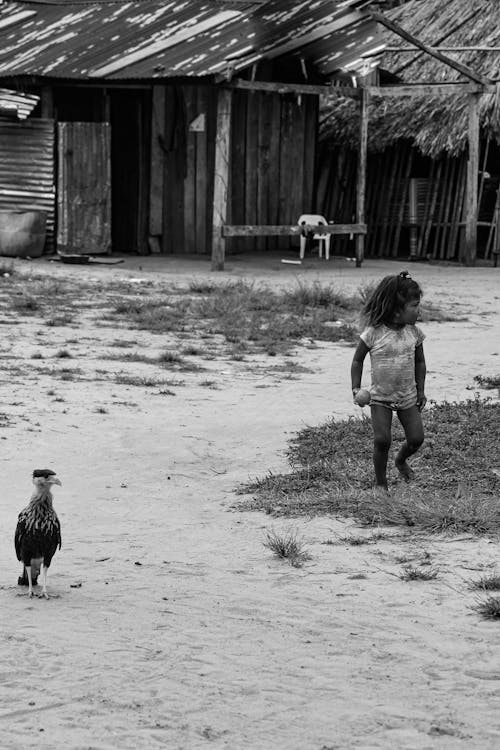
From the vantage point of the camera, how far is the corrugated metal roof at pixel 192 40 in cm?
1761

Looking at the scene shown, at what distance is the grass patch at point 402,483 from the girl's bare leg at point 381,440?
0.11 meters

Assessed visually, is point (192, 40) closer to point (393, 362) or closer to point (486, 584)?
point (393, 362)

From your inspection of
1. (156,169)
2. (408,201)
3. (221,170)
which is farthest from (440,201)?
(221,170)

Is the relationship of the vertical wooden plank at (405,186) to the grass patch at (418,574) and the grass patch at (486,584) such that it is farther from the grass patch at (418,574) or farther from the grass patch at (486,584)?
the grass patch at (486,584)

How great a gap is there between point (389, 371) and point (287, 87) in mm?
12498

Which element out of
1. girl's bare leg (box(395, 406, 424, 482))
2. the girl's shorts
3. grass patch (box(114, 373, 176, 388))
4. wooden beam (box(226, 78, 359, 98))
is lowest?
grass patch (box(114, 373, 176, 388))

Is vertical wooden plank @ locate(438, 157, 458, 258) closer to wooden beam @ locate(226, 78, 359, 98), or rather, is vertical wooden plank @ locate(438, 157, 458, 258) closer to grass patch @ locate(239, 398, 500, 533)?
wooden beam @ locate(226, 78, 359, 98)

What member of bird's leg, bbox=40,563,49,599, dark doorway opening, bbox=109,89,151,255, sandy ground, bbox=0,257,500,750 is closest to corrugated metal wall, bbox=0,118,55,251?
dark doorway opening, bbox=109,89,151,255

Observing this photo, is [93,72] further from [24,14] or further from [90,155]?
[24,14]

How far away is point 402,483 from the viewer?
683 cm

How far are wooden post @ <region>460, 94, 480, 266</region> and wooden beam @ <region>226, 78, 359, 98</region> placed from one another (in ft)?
5.81

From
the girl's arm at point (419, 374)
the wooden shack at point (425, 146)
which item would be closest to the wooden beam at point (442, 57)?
the wooden shack at point (425, 146)

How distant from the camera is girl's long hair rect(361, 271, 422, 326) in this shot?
6418 mm

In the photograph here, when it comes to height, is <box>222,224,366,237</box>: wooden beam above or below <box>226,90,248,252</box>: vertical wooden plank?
below
